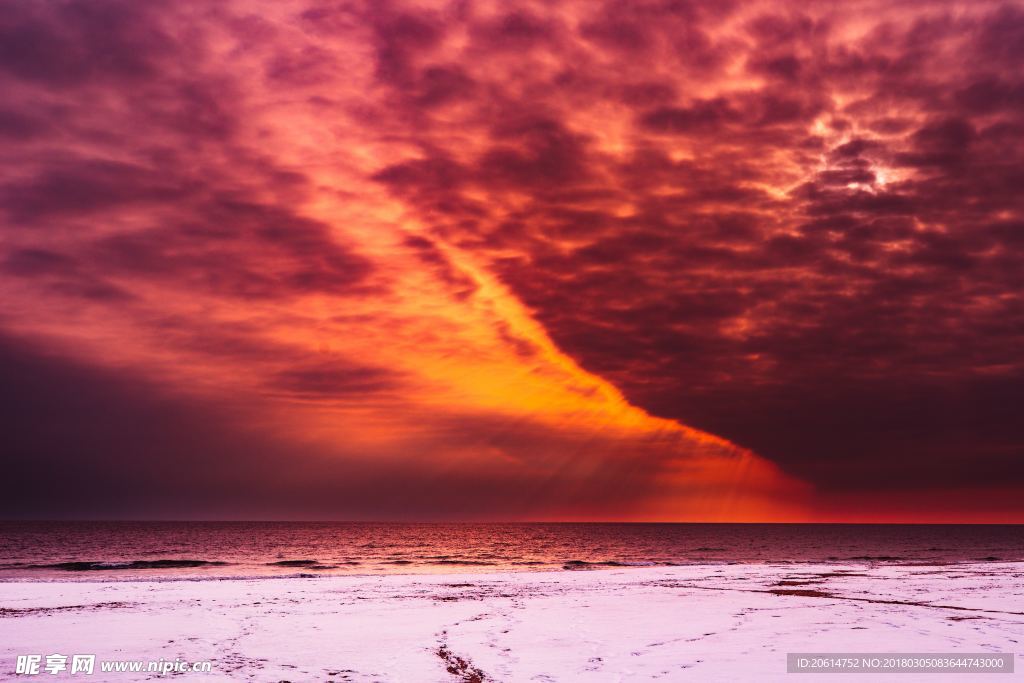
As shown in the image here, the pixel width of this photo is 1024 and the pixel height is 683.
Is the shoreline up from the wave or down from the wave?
up

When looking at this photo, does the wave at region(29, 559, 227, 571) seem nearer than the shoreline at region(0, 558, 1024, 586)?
No

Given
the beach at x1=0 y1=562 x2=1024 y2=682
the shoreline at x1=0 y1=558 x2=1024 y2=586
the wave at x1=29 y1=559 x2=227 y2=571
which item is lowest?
the wave at x1=29 y1=559 x2=227 y2=571

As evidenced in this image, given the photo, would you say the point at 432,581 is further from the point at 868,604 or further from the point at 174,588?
the point at 868,604

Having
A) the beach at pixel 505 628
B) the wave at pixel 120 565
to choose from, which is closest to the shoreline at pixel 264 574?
the wave at pixel 120 565

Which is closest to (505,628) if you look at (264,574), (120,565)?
(264,574)

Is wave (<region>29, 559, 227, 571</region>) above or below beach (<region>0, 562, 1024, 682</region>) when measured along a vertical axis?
below

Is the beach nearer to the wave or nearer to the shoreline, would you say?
the shoreline

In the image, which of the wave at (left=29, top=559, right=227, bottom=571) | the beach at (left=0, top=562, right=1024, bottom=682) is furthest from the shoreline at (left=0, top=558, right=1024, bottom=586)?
the beach at (left=0, top=562, right=1024, bottom=682)

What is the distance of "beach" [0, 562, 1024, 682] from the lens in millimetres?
16406

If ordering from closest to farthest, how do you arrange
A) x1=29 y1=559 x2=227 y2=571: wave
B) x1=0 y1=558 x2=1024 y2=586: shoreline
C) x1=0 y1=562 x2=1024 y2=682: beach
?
x1=0 y1=562 x2=1024 y2=682: beach → x1=0 y1=558 x2=1024 y2=586: shoreline → x1=29 y1=559 x2=227 y2=571: wave

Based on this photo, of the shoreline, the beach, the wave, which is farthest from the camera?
the wave

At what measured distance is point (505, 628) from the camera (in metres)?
22.2

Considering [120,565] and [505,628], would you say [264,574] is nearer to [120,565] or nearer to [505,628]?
[120,565]

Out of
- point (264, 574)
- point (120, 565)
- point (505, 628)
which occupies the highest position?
point (505, 628)
